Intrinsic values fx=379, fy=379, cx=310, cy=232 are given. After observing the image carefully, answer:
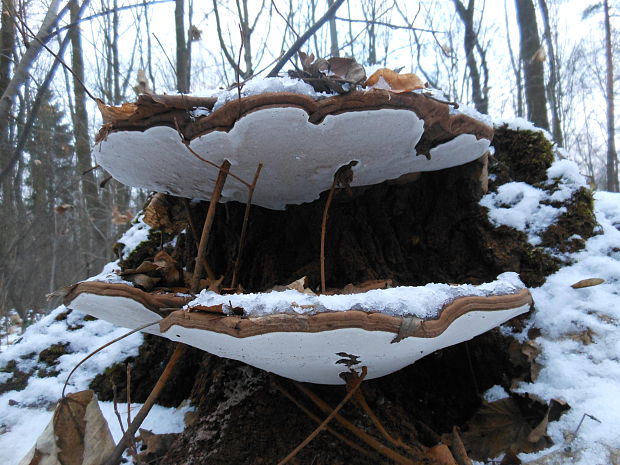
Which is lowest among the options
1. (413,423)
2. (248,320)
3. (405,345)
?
(413,423)

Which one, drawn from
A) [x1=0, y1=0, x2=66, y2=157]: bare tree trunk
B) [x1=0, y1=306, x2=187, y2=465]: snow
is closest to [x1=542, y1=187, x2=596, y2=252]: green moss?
[x1=0, y1=306, x2=187, y2=465]: snow

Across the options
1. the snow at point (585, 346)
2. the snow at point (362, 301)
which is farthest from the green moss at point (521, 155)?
the snow at point (362, 301)

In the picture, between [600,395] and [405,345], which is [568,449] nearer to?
[600,395]

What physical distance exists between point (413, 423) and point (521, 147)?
1628mm

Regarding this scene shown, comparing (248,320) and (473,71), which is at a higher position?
(473,71)

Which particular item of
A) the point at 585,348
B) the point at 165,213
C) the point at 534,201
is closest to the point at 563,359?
the point at 585,348

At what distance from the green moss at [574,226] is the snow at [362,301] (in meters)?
1.08

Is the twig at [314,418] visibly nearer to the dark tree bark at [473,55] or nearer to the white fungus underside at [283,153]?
the white fungus underside at [283,153]

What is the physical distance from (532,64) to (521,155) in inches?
257

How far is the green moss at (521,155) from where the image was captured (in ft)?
6.77

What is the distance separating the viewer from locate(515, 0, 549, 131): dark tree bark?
21.7 feet

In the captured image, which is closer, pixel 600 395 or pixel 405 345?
pixel 405 345

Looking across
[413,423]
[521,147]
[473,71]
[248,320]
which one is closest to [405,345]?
[248,320]

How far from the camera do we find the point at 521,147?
215 cm
